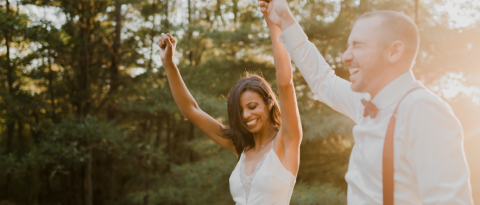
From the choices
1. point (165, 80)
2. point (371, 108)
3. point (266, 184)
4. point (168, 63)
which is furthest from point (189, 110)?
point (165, 80)

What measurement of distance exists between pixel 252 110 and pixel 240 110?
0.07 m

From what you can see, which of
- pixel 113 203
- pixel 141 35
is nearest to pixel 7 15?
pixel 141 35

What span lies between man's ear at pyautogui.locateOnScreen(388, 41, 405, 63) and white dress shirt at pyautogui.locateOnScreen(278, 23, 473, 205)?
0.16 ft

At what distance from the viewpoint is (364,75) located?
0.99 meters

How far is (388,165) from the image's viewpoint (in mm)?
863

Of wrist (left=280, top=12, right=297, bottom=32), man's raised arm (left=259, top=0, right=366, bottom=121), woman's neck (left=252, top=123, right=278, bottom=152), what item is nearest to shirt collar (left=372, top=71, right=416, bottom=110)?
man's raised arm (left=259, top=0, right=366, bottom=121)

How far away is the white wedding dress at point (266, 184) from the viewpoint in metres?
1.86

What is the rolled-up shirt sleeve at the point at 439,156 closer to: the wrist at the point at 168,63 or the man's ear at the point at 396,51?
the man's ear at the point at 396,51

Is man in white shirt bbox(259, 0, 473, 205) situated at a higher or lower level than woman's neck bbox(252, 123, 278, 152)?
higher

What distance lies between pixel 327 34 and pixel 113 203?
983 centimetres

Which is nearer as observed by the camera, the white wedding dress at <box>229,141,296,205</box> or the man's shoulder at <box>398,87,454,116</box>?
the man's shoulder at <box>398,87,454,116</box>

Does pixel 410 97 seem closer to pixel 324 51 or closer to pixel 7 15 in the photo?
pixel 324 51

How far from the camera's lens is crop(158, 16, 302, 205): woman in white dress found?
1.84 meters

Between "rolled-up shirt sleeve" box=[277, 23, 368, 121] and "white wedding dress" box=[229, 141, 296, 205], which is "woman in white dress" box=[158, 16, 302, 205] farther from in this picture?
"rolled-up shirt sleeve" box=[277, 23, 368, 121]
